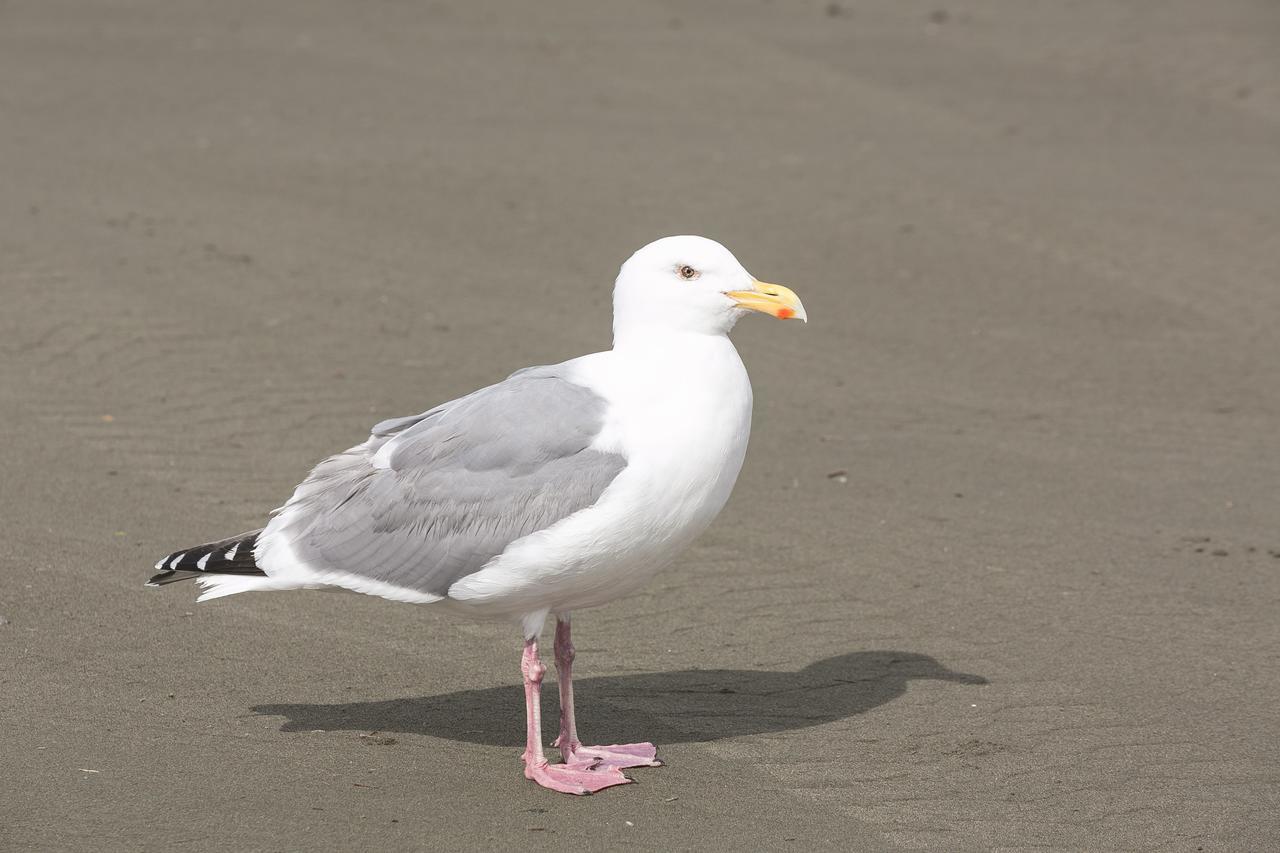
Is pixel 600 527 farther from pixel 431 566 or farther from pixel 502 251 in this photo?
pixel 502 251

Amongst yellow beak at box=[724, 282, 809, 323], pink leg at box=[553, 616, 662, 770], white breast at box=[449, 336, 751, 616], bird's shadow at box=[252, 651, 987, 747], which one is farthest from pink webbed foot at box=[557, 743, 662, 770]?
yellow beak at box=[724, 282, 809, 323]

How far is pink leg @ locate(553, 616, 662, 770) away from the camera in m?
6.49

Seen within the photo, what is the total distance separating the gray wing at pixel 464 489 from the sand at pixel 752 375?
787mm

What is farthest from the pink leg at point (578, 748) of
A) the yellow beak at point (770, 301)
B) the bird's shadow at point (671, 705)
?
the yellow beak at point (770, 301)

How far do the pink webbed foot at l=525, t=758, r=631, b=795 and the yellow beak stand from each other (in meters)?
1.84

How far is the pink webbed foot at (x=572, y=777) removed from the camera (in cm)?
628

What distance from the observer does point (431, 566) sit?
20.9 ft

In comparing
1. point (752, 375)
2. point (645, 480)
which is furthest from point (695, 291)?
point (752, 375)

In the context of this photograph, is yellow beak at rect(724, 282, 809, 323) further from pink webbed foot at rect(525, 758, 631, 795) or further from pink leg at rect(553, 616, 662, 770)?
pink webbed foot at rect(525, 758, 631, 795)

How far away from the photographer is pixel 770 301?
21.0ft

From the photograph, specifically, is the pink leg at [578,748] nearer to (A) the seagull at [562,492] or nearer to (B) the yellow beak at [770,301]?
(A) the seagull at [562,492]

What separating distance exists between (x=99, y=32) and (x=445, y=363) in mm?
10674

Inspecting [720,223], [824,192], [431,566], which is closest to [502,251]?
[720,223]

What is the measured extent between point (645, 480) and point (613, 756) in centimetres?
118
